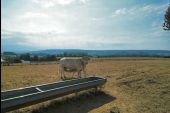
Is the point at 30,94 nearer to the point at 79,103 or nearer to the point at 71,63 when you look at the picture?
the point at 79,103

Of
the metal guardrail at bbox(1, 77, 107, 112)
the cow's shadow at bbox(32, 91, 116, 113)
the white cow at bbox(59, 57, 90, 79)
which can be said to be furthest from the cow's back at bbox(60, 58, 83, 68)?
the metal guardrail at bbox(1, 77, 107, 112)

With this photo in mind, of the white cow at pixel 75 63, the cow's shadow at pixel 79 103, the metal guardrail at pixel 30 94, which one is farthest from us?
the white cow at pixel 75 63

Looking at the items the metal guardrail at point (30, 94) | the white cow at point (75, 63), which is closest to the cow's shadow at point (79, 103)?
the metal guardrail at point (30, 94)

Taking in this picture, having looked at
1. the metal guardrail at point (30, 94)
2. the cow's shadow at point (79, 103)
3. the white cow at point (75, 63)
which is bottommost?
the cow's shadow at point (79, 103)

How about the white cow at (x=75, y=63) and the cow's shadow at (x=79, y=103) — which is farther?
the white cow at (x=75, y=63)

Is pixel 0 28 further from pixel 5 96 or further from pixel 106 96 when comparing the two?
pixel 106 96

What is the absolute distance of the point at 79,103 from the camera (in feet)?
42.5

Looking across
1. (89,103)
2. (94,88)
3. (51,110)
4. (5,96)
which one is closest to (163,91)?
(94,88)

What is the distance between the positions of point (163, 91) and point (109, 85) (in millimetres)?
4076

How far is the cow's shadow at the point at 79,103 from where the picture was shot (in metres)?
11.5

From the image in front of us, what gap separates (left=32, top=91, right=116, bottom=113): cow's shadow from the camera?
11539mm

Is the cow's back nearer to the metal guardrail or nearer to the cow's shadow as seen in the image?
the cow's shadow

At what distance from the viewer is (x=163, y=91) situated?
51.4 feet

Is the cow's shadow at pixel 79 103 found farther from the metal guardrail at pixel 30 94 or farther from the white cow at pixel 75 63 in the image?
the white cow at pixel 75 63
